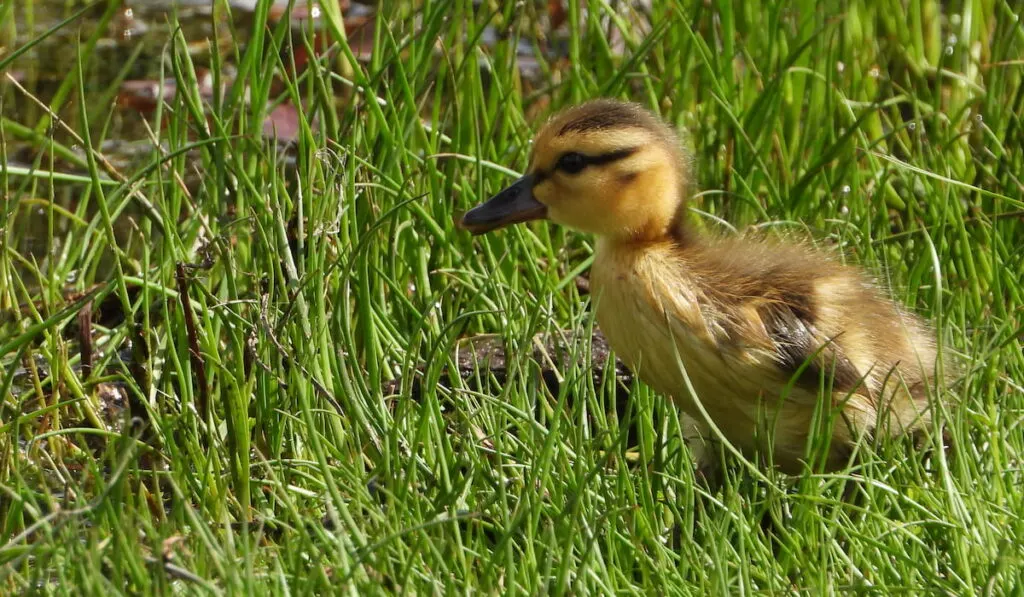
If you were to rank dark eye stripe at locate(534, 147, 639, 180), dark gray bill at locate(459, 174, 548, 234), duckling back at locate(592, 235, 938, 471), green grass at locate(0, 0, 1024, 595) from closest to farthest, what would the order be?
green grass at locate(0, 0, 1024, 595) → duckling back at locate(592, 235, 938, 471) → dark eye stripe at locate(534, 147, 639, 180) → dark gray bill at locate(459, 174, 548, 234)

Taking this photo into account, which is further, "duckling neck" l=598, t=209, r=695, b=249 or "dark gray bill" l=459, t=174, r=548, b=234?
"dark gray bill" l=459, t=174, r=548, b=234

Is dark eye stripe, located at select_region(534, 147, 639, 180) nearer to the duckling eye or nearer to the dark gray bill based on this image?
the duckling eye

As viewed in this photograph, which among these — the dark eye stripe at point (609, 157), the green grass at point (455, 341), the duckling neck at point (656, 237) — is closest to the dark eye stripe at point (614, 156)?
the dark eye stripe at point (609, 157)

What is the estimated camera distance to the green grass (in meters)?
2.24

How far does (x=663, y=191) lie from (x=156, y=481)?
43.0 inches

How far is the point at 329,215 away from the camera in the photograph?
9.55ft

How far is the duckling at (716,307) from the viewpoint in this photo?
8.77 feet

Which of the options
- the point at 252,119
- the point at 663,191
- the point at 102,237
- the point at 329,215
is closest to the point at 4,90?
the point at 102,237

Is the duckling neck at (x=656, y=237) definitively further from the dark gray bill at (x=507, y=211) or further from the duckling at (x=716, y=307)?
the dark gray bill at (x=507, y=211)

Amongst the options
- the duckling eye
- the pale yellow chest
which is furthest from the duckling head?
the pale yellow chest

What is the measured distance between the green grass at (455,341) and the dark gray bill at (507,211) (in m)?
0.13

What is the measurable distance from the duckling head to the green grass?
19 centimetres

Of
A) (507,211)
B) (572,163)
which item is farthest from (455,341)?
(572,163)

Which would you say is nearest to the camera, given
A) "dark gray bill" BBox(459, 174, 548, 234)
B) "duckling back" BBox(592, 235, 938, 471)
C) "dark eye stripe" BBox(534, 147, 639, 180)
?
"duckling back" BBox(592, 235, 938, 471)
